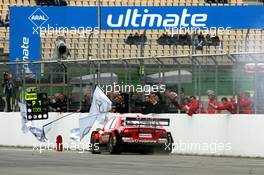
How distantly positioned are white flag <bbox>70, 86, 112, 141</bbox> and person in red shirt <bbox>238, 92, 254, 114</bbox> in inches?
203

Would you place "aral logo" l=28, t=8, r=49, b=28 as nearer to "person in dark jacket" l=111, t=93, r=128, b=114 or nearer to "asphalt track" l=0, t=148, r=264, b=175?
"person in dark jacket" l=111, t=93, r=128, b=114

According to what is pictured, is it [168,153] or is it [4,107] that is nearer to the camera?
[168,153]

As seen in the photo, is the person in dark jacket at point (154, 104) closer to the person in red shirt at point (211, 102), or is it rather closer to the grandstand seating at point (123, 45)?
the person in red shirt at point (211, 102)

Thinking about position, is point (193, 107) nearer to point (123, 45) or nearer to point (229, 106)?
point (229, 106)

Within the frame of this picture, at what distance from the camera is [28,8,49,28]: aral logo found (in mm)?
37312

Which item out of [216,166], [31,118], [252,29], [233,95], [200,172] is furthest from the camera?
[252,29]

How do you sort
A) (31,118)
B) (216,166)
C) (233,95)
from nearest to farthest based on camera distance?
(216,166) < (233,95) < (31,118)

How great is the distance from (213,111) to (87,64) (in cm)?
513

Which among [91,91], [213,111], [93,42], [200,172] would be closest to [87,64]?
[91,91]

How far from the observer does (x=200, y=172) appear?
15.5 m

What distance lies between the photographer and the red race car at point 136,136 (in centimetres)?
2323

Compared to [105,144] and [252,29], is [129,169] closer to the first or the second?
[105,144]

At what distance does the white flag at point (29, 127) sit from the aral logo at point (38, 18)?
29.2ft

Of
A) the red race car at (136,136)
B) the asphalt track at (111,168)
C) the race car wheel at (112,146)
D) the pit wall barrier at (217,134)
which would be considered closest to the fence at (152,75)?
the pit wall barrier at (217,134)
